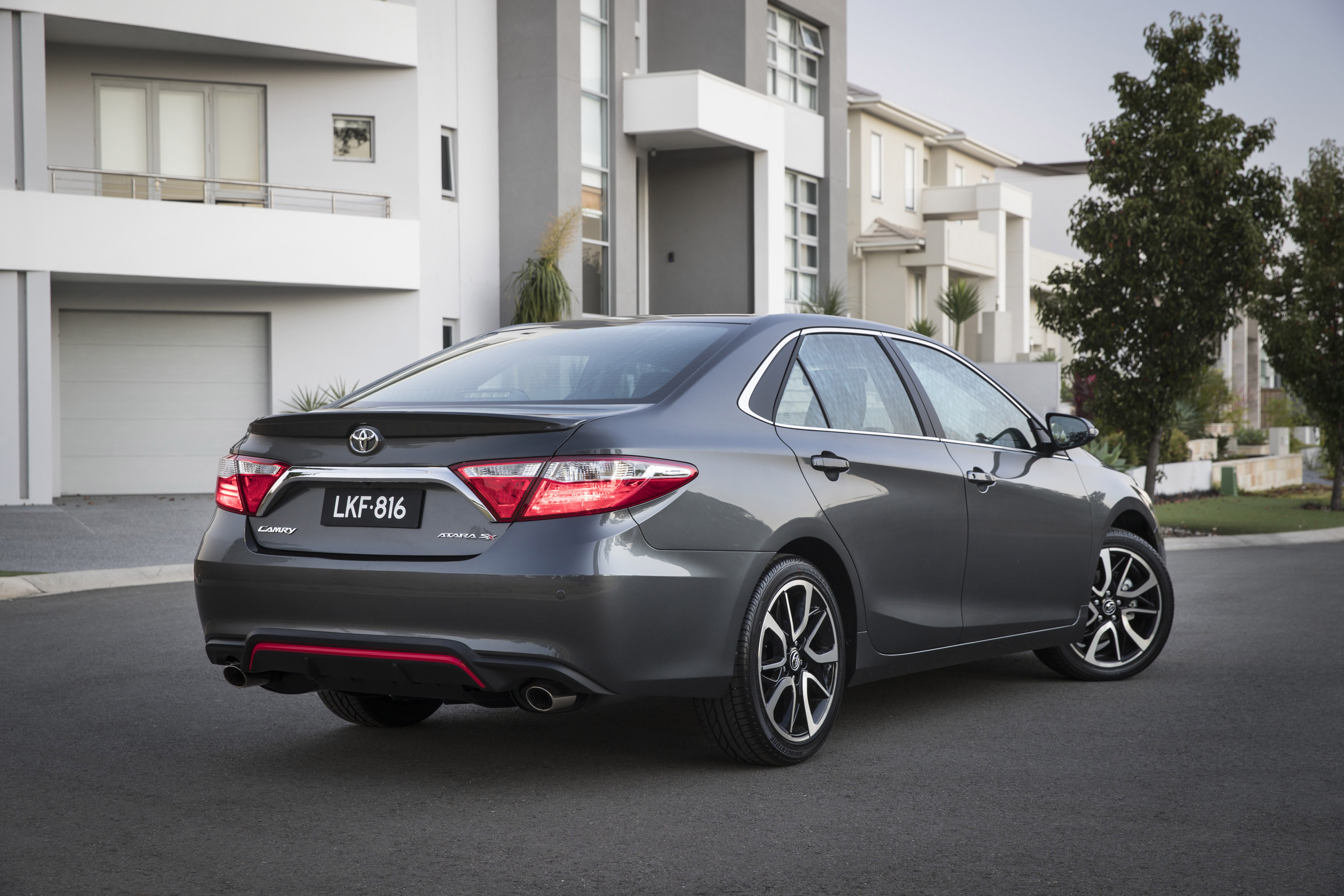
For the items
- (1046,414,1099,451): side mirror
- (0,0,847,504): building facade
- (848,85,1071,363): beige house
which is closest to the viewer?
(1046,414,1099,451): side mirror

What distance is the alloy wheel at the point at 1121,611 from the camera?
7105mm

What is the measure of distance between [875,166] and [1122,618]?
35331mm

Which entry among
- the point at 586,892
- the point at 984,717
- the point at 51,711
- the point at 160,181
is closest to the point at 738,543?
the point at 586,892

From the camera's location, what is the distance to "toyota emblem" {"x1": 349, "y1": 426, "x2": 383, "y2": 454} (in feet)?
15.5

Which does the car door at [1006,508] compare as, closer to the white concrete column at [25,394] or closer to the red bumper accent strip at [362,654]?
the red bumper accent strip at [362,654]

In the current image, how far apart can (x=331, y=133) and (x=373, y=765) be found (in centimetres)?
1913

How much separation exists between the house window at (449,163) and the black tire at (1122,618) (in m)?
18.3

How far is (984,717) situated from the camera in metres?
6.25

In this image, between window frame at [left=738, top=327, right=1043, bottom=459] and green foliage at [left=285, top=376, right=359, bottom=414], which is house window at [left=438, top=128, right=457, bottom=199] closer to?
green foliage at [left=285, top=376, right=359, bottom=414]

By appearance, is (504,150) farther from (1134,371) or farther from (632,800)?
(632,800)

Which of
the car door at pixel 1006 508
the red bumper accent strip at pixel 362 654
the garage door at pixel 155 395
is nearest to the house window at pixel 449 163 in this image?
the garage door at pixel 155 395

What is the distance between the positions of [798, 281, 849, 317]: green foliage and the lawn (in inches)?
300

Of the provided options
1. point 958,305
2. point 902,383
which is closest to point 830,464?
point 902,383

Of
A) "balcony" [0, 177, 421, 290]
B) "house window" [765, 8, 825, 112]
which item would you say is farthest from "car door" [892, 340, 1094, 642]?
"house window" [765, 8, 825, 112]
